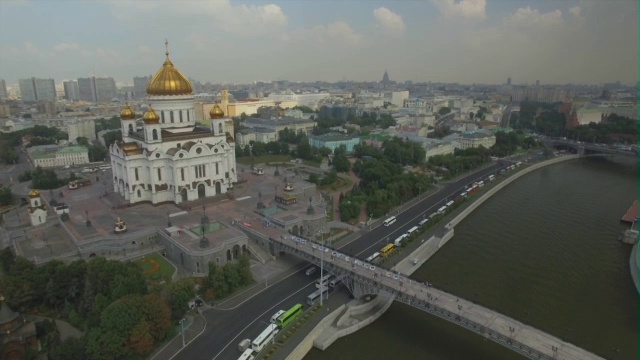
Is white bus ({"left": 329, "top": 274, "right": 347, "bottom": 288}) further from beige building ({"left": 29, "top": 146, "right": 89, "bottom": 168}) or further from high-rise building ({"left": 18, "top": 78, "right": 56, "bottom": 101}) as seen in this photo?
high-rise building ({"left": 18, "top": 78, "right": 56, "bottom": 101})

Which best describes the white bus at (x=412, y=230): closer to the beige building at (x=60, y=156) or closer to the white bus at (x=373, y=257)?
the white bus at (x=373, y=257)

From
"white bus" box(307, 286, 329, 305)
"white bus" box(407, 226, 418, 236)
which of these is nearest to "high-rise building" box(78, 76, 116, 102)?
"white bus" box(407, 226, 418, 236)

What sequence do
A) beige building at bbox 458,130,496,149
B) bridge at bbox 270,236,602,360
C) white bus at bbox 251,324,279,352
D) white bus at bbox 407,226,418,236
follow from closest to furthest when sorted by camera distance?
bridge at bbox 270,236,602,360, white bus at bbox 251,324,279,352, white bus at bbox 407,226,418,236, beige building at bbox 458,130,496,149

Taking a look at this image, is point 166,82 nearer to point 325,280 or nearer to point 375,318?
point 325,280

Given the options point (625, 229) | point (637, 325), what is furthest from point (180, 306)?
point (625, 229)

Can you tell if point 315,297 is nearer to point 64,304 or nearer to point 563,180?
point 64,304

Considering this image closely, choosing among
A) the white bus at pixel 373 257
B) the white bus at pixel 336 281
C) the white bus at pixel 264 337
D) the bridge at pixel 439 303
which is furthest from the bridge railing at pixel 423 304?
the white bus at pixel 264 337

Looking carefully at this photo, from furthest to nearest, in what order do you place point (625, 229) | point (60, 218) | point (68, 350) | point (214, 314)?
point (625, 229)
point (60, 218)
point (214, 314)
point (68, 350)
